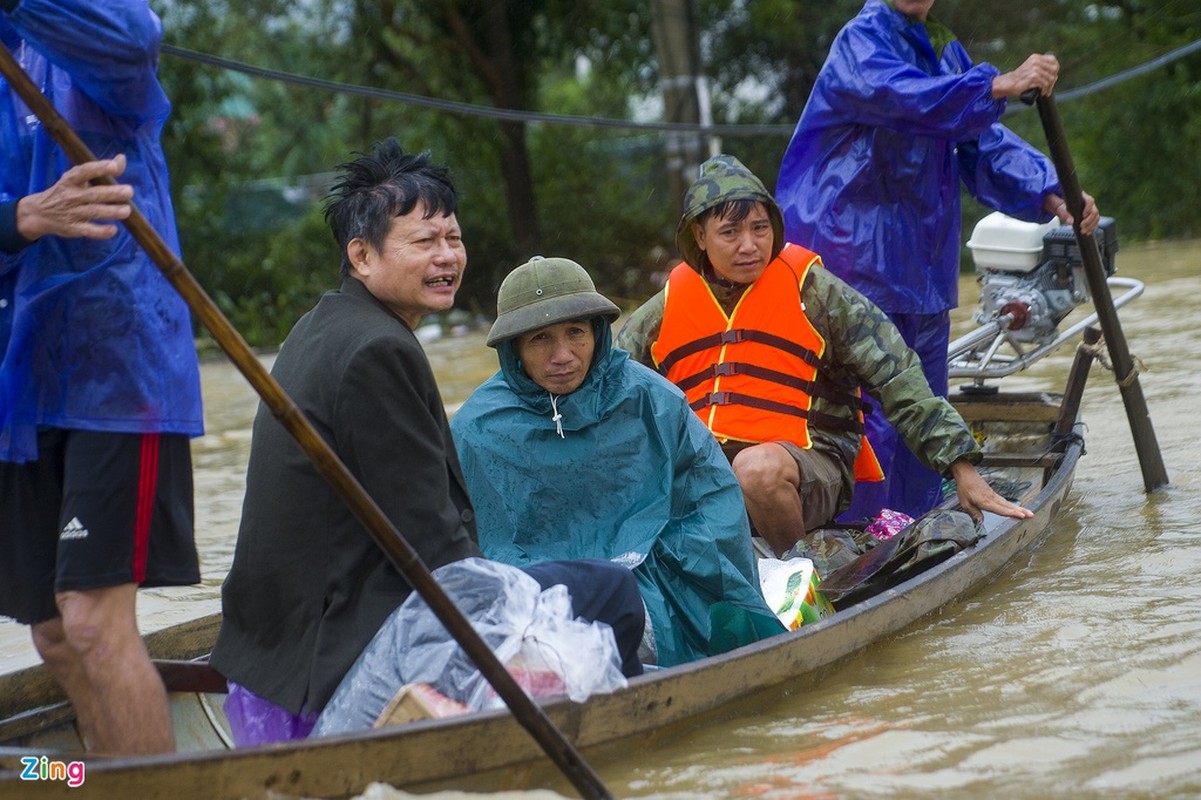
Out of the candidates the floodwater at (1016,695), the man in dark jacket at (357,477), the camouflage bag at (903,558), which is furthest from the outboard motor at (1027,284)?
the man in dark jacket at (357,477)

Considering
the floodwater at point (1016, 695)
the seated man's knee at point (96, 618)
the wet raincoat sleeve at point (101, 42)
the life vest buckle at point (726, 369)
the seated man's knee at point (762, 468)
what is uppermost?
the wet raincoat sleeve at point (101, 42)

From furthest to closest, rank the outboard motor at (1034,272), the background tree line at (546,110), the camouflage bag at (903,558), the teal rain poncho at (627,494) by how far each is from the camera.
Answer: the background tree line at (546,110)
the outboard motor at (1034,272)
the camouflage bag at (903,558)
the teal rain poncho at (627,494)

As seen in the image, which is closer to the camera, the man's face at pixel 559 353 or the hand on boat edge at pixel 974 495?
the man's face at pixel 559 353

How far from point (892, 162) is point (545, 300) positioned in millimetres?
1935

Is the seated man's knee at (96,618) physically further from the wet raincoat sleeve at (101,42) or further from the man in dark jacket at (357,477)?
the wet raincoat sleeve at (101,42)

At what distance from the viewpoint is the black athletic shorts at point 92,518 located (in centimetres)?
293

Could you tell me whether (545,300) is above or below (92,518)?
above

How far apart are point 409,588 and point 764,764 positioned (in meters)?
0.86

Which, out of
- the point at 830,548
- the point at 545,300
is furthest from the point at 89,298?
the point at 830,548

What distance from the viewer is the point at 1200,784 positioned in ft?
9.79

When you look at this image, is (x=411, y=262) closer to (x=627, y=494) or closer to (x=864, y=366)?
(x=627, y=494)

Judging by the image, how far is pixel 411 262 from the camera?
3275 millimetres

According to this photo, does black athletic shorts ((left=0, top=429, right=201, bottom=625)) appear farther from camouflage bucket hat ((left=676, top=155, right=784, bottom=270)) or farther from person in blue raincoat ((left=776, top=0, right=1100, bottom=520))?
person in blue raincoat ((left=776, top=0, right=1100, bottom=520))

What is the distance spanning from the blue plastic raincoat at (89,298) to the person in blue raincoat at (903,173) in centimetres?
279
